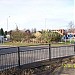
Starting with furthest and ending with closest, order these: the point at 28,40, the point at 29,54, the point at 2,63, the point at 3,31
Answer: the point at 3,31
the point at 28,40
the point at 29,54
the point at 2,63

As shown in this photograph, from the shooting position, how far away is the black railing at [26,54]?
33.3ft

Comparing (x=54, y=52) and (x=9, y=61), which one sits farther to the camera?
(x=54, y=52)

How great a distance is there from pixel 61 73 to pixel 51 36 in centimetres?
3367

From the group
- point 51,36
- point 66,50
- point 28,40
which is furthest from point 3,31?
point 66,50

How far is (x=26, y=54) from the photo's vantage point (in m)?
12.0

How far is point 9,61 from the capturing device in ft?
34.8

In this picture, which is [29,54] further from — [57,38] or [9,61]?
[57,38]

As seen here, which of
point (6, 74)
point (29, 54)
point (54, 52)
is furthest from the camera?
point (54, 52)

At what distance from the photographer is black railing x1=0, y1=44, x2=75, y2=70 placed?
10.2 m

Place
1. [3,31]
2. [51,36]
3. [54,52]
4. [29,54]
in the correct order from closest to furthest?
[29,54] → [54,52] → [51,36] → [3,31]

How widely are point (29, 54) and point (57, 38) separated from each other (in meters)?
32.4

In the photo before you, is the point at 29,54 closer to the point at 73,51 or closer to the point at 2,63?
the point at 2,63

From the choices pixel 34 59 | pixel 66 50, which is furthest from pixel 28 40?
pixel 34 59

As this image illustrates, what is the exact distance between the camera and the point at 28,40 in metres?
46.7
